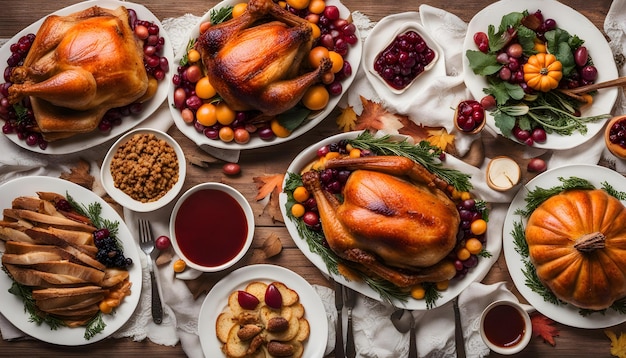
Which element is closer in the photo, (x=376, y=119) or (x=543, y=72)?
(x=543, y=72)

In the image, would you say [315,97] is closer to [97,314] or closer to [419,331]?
[419,331]

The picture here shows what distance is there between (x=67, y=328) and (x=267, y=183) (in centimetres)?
123

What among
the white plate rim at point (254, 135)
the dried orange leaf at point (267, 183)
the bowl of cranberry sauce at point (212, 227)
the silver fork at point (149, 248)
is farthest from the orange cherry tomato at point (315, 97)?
the silver fork at point (149, 248)

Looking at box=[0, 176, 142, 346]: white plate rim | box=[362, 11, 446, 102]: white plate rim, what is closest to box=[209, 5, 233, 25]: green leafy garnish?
box=[362, 11, 446, 102]: white plate rim

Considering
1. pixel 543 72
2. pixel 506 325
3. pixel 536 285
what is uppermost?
pixel 543 72

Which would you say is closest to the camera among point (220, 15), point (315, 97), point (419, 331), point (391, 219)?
point (391, 219)

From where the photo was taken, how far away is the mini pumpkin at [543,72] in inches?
116

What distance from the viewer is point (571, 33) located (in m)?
3.08

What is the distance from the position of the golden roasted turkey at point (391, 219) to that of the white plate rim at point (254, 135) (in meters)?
0.24

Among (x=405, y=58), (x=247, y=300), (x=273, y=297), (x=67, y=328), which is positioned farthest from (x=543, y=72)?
(x=67, y=328)

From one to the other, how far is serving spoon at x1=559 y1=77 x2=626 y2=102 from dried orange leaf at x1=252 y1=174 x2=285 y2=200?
4.84 feet

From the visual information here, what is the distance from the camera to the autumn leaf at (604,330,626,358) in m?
3.11

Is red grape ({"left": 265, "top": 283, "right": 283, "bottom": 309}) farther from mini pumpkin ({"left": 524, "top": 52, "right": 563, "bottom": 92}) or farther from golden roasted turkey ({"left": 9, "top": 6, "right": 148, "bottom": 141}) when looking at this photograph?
mini pumpkin ({"left": 524, "top": 52, "right": 563, "bottom": 92})

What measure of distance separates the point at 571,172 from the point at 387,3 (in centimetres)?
124
